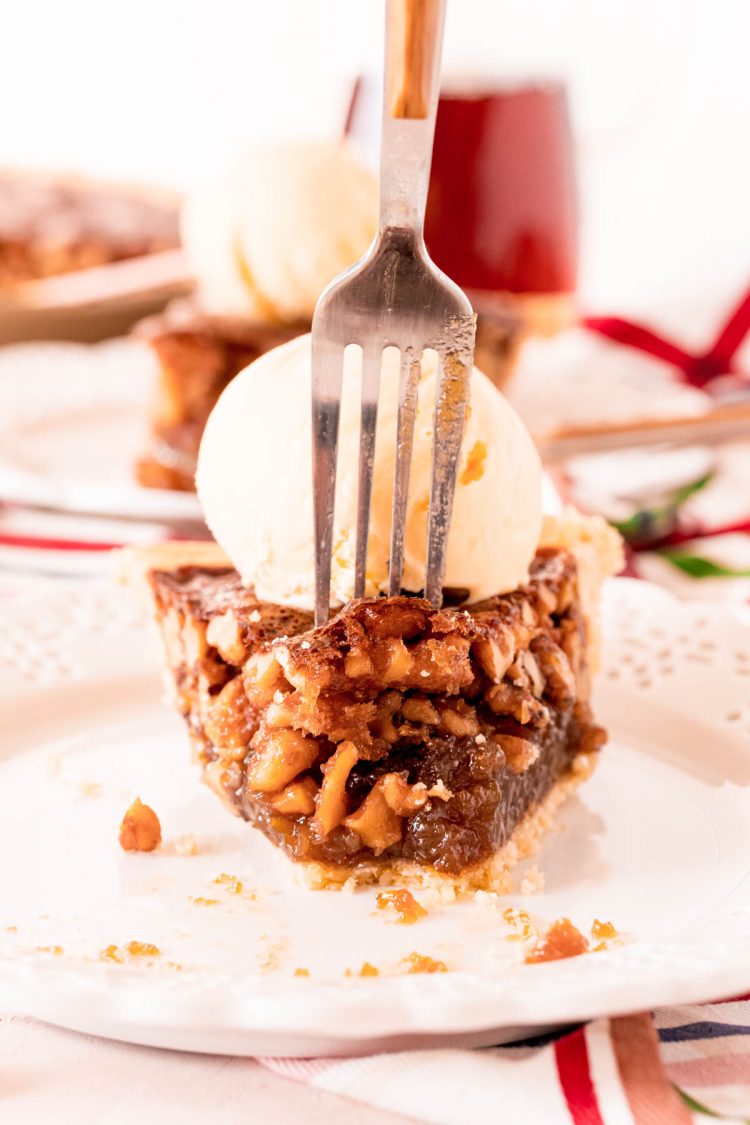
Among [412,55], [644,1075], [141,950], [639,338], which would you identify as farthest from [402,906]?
[639,338]

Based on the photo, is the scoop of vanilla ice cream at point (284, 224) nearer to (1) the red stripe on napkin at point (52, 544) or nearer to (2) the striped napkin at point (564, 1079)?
(1) the red stripe on napkin at point (52, 544)

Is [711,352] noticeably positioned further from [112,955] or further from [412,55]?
[112,955]

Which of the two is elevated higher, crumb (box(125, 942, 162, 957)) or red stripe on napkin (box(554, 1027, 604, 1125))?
red stripe on napkin (box(554, 1027, 604, 1125))

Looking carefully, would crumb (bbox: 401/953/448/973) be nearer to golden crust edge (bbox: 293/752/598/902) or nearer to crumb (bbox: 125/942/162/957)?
golden crust edge (bbox: 293/752/598/902)

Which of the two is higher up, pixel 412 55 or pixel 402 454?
pixel 412 55

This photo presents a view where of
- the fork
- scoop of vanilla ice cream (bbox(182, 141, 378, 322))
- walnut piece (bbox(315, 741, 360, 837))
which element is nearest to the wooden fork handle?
the fork

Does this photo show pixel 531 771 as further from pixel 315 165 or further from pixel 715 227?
pixel 715 227
